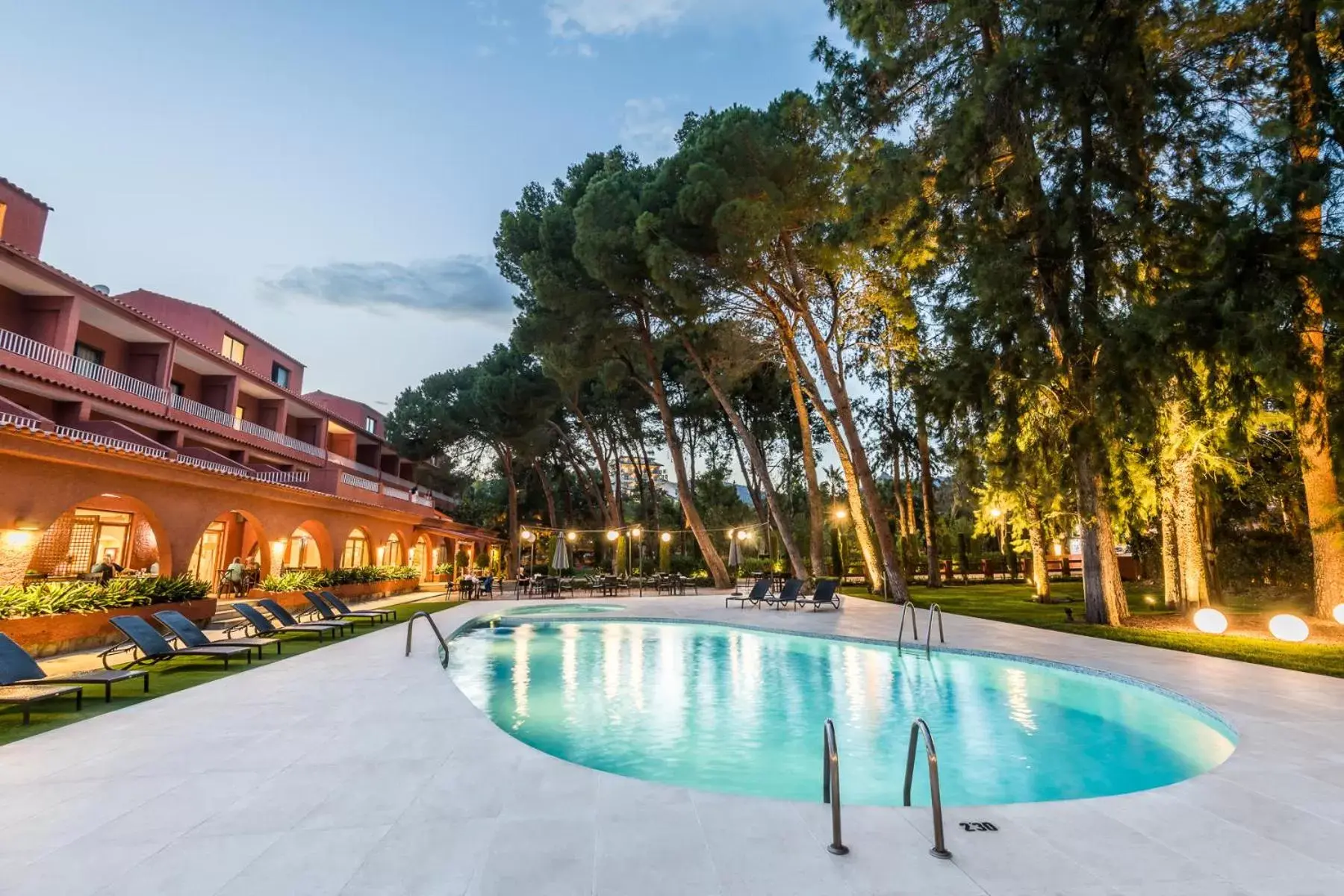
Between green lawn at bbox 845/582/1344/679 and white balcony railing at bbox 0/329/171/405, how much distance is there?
69.7 feet

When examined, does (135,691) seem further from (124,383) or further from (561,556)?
(561,556)

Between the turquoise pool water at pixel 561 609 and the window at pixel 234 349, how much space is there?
47.3 feet

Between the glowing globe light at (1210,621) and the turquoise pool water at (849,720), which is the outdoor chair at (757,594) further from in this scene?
the glowing globe light at (1210,621)

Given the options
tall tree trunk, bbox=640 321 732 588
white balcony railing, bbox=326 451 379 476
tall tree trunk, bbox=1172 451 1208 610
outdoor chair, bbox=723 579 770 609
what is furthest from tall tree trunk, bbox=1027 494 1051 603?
white balcony railing, bbox=326 451 379 476

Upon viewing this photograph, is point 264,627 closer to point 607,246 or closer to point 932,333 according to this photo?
point 607,246

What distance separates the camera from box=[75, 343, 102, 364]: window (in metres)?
16.7

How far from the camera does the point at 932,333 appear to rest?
16.9 m

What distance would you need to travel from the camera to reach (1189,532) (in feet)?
42.1

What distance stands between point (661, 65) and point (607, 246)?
29.7 feet

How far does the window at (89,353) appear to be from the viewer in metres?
16.7

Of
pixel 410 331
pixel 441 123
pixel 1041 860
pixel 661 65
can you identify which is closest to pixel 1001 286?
pixel 1041 860

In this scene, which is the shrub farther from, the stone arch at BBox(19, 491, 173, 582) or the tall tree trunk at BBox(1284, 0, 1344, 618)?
the tall tree trunk at BBox(1284, 0, 1344, 618)

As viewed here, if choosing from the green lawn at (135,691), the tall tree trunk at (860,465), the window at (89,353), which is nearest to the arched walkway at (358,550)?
the window at (89,353)

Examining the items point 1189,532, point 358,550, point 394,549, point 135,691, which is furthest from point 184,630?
point 394,549
